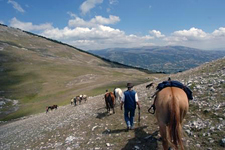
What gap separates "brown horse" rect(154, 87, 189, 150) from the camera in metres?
7.31

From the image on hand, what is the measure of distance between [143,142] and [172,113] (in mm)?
3688

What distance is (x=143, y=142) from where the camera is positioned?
1013 cm

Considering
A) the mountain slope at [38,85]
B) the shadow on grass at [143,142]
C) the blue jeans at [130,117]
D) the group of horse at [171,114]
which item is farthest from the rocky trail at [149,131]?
the mountain slope at [38,85]

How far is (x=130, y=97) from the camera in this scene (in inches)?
477

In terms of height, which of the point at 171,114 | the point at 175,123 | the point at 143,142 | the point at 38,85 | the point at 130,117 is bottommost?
the point at 38,85

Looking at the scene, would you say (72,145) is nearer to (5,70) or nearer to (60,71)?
(60,71)

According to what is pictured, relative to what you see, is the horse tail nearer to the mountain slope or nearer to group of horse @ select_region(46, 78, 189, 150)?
group of horse @ select_region(46, 78, 189, 150)

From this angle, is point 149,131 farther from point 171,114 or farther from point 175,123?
point 171,114

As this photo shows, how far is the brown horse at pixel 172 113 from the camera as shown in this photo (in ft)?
24.0

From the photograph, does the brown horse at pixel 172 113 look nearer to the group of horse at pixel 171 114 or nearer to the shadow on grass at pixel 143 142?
the group of horse at pixel 171 114

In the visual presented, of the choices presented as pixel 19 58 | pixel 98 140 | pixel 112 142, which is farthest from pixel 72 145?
pixel 19 58

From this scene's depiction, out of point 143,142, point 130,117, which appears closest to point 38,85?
point 130,117

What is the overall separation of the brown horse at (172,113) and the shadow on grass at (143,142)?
6.32 ft

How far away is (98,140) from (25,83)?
3914 inches
